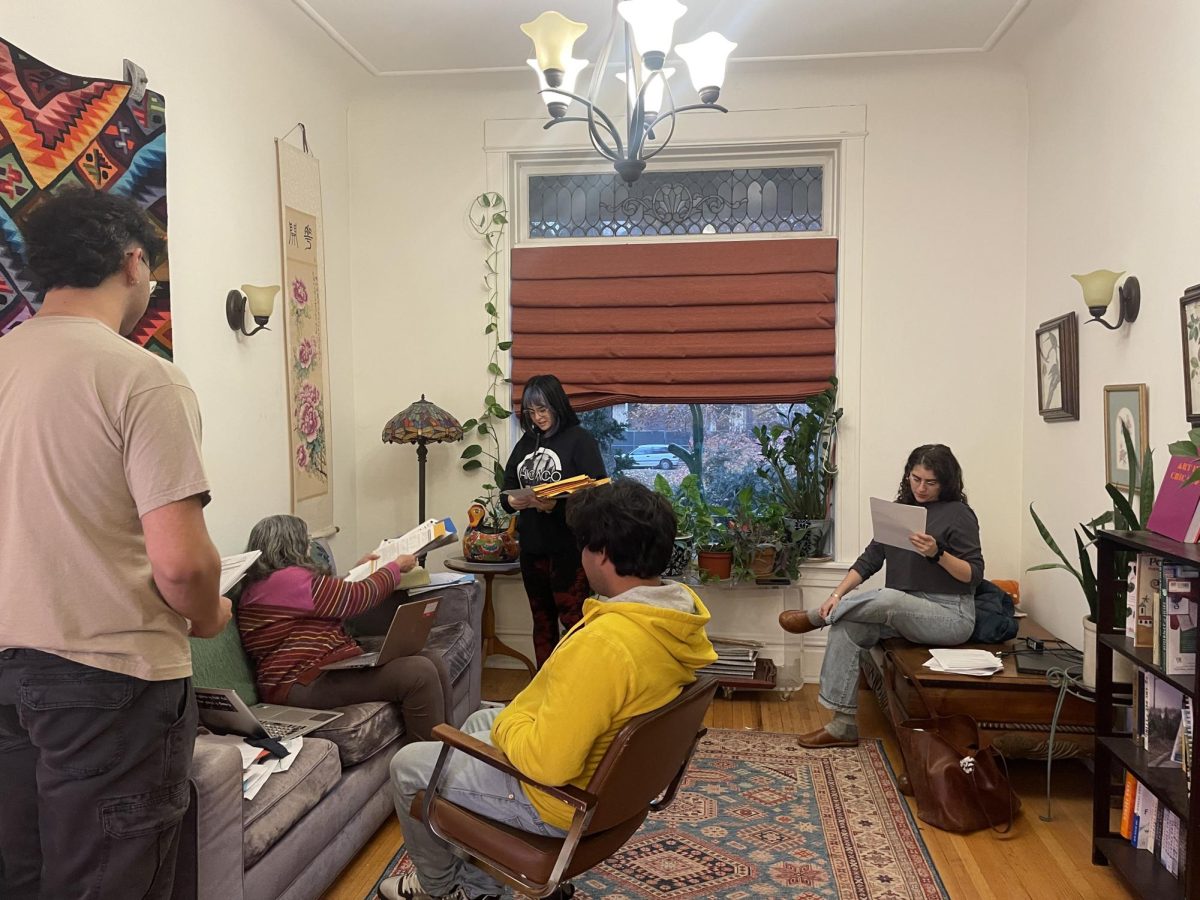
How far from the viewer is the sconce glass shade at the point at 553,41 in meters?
2.54

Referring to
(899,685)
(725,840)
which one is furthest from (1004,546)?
(725,840)

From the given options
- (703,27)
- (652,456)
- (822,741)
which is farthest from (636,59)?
(822,741)

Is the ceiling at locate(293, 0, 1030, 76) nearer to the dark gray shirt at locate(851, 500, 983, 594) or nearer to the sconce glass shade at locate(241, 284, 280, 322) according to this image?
the sconce glass shade at locate(241, 284, 280, 322)

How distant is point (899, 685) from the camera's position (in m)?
3.26

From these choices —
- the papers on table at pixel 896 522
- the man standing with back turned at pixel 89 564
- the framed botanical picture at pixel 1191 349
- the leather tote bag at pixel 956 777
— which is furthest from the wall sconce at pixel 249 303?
the framed botanical picture at pixel 1191 349

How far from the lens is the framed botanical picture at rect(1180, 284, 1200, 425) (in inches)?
101

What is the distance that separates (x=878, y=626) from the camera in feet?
11.7

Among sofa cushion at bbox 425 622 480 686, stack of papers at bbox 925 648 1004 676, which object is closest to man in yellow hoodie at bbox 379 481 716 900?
sofa cushion at bbox 425 622 480 686

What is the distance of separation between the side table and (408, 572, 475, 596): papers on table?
342 mm

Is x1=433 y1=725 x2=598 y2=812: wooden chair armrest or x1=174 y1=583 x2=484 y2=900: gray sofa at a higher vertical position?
x1=433 y1=725 x2=598 y2=812: wooden chair armrest

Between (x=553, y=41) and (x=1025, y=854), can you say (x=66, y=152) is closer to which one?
(x=553, y=41)

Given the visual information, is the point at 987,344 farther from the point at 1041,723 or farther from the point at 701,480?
the point at 1041,723

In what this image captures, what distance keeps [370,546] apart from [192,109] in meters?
2.29

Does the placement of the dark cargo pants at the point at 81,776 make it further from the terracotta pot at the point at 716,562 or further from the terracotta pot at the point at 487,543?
the terracotta pot at the point at 716,562
